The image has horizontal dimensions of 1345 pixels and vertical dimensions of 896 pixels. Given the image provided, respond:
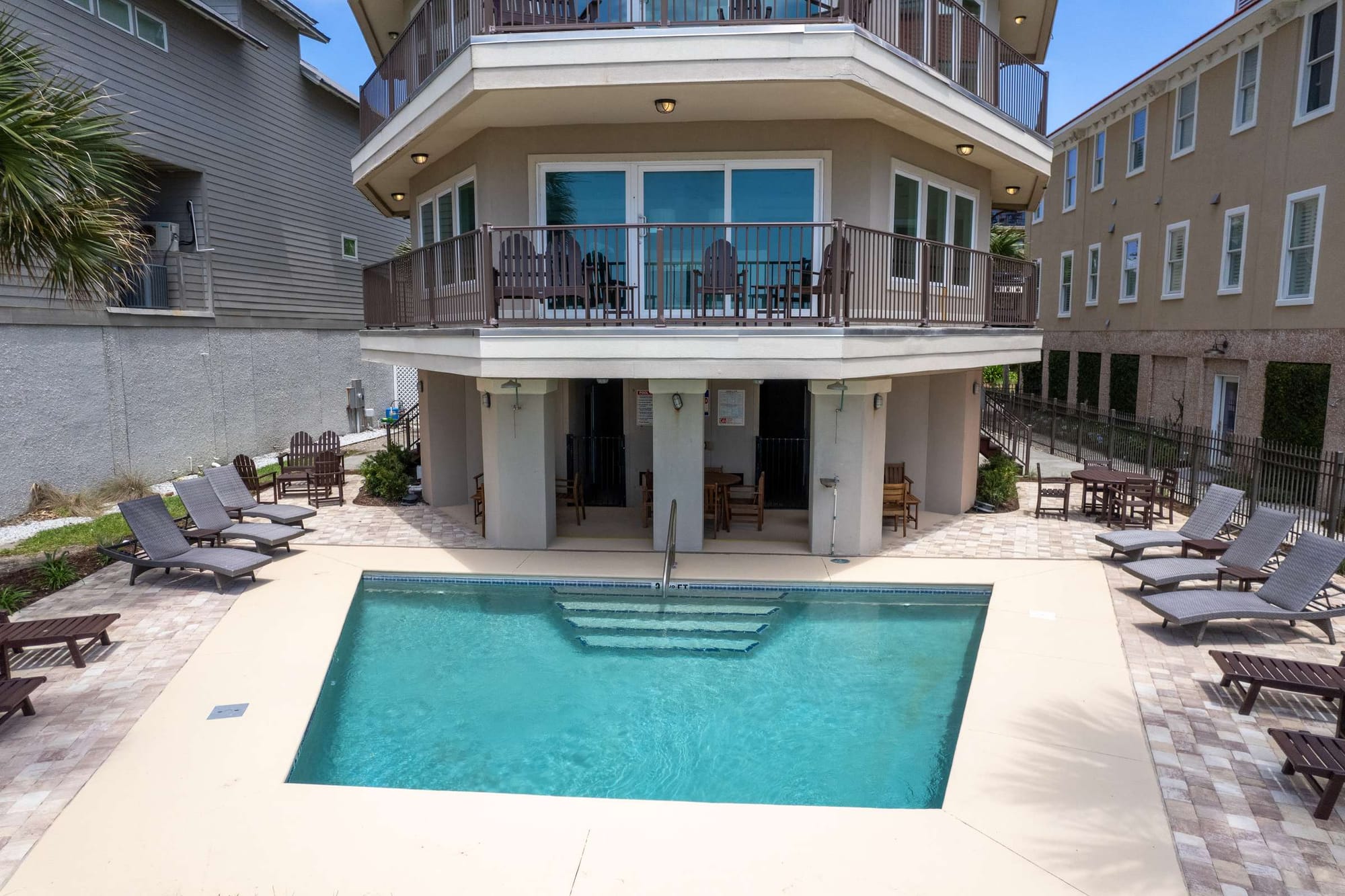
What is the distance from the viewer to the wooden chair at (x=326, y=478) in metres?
17.1

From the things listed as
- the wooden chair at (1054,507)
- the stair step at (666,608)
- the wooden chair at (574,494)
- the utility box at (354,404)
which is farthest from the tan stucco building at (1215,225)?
the utility box at (354,404)

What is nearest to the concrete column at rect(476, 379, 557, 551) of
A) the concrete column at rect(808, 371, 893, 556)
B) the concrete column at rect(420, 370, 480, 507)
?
the concrete column at rect(420, 370, 480, 507)

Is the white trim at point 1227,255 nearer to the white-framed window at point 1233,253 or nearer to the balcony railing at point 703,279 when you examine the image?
the white-framed window at point 1233,253

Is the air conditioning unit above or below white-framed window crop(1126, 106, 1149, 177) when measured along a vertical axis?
below

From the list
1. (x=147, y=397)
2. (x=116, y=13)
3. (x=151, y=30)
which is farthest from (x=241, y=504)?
(x=151, y=30)

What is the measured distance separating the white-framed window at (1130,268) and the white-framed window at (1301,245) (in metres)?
7.03

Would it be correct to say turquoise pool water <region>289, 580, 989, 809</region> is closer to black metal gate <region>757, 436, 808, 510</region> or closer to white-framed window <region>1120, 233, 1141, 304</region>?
black metal gate <region>757, 436, 808, 510</region>

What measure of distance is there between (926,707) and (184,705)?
23.6ft

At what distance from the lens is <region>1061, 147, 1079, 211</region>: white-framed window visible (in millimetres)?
30203

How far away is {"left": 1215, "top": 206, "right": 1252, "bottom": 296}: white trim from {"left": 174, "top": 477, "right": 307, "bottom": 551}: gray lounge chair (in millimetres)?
21330

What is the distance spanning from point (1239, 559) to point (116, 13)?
23.6 m

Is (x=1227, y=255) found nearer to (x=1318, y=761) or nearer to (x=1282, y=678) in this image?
(x=1282, y=678)

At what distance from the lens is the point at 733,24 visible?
1112 centimetres

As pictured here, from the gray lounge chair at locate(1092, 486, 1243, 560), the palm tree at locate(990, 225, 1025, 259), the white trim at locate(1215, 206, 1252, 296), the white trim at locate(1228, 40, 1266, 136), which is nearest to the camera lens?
the gray lounge chair at locate(1092, 486, 1243, 560)
